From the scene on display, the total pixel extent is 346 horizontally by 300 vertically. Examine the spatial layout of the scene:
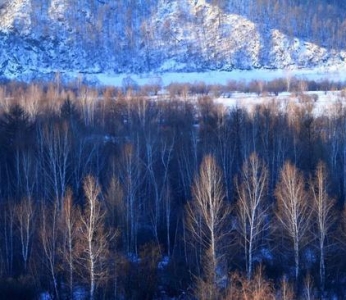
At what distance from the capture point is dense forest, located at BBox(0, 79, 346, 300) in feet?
67.8

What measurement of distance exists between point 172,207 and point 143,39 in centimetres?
7125

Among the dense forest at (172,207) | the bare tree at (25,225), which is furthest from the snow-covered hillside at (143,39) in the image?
the bare tree at (25,225)

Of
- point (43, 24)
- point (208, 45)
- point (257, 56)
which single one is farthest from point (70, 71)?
point (257, 56)

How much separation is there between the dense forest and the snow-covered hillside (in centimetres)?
5059

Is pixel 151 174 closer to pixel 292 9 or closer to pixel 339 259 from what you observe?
pixel 339 259

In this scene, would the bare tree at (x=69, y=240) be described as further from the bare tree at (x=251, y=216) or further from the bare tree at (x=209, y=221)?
the bare tree at (x=251, y=216)

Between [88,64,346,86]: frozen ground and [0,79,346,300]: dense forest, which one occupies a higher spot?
[88,64,346,86]: frozen ground

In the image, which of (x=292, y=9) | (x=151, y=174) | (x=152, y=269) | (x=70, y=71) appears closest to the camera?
(x=152, y=269)

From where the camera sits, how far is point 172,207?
29688mm

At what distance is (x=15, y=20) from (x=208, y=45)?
33.3 metres

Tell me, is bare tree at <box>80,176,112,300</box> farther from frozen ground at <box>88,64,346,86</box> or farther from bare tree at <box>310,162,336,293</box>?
frozen ground at <box>88,64,346,86</box>

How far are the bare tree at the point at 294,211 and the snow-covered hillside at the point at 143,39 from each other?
220 ft

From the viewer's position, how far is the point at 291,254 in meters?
23.4

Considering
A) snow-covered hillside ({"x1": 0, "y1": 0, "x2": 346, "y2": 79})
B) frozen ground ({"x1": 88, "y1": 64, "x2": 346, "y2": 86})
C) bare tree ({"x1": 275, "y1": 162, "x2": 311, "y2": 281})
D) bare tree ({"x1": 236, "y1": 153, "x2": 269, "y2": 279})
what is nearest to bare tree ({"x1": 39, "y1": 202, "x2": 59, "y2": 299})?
bare tree ({"x1": 236, "y1": 153, "x2": 269, "y2": 279})
